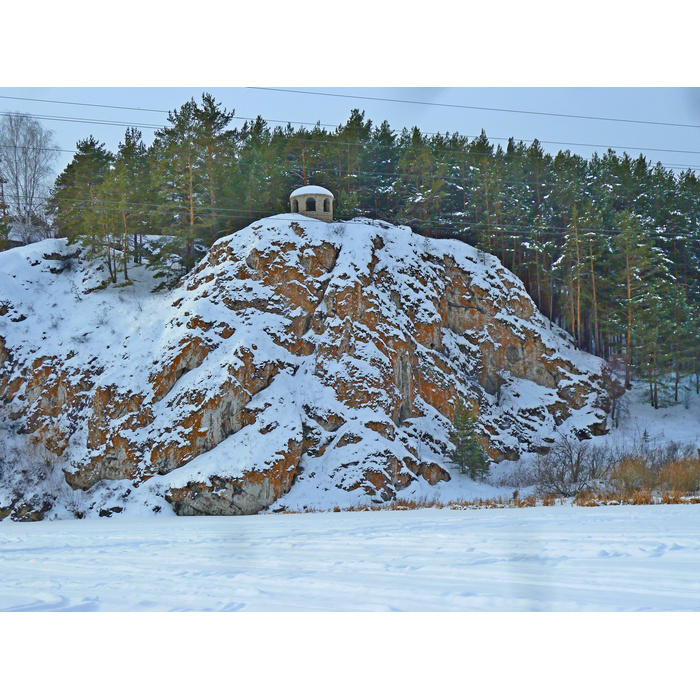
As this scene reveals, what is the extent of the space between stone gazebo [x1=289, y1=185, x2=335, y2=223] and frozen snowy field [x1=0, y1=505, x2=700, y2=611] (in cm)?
2280

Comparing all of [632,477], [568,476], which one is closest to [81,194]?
[568,476]

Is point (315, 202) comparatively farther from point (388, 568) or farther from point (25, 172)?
point (388, 568)

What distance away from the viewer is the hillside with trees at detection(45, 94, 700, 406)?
34188mm

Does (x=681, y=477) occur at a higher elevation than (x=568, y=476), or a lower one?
higher

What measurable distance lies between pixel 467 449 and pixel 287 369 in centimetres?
852

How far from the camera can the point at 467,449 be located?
25.4 metres

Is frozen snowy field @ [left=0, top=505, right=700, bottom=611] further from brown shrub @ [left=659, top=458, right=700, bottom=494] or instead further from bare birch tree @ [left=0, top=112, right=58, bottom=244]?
bare birch tree @ [left=0, top=112, right=58, bottom=244]

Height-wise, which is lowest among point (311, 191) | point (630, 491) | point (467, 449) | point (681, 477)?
point (467, 449)

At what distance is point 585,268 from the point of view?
37.9 metres

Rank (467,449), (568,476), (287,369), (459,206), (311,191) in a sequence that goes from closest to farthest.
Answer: (568,476) → (467,449) → (287,369) → (311,191) → (459,206)

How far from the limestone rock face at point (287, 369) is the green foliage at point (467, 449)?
712 mm

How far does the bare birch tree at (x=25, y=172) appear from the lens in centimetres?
3431

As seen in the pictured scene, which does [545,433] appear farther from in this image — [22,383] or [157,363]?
[22,383]

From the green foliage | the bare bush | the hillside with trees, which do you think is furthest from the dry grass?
the hillside with trees
